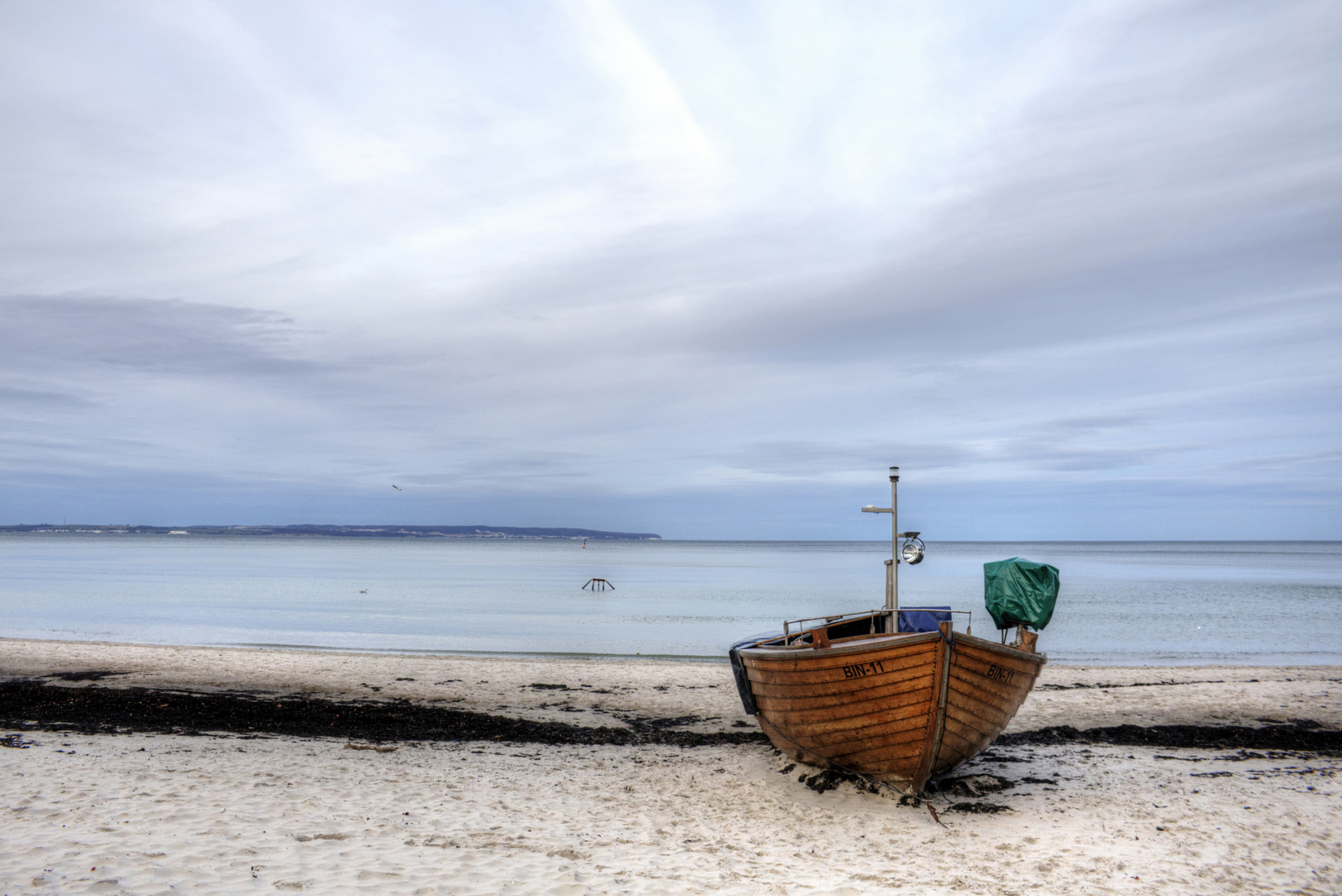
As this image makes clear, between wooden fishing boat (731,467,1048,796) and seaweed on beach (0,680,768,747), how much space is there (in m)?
3.20

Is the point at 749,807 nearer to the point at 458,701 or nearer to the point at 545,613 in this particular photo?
the point at 458,701

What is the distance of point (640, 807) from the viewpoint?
9.01 metres

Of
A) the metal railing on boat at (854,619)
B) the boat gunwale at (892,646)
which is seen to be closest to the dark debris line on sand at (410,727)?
the metal railing on boat at (854,619)

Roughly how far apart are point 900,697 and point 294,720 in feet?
31.8

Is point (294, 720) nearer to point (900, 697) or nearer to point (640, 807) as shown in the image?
point (640, 807)

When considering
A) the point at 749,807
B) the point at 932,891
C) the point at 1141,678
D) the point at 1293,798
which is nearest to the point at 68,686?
the point at 749,807

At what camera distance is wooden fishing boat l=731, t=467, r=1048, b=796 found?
8.52 metres

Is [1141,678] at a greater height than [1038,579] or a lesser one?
lesser

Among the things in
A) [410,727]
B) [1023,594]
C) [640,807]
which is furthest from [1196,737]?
[410,727]

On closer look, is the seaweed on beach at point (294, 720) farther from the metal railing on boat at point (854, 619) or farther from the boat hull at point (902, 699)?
the boat hull at point (902, 699)

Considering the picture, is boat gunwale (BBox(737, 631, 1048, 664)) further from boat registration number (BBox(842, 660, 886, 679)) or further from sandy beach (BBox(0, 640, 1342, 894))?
sandy beach (BBox(0, 640, 1342, 894))

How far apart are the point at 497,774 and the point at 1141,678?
15129 mm

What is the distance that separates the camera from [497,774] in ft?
33.3

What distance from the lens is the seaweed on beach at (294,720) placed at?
12.3m
